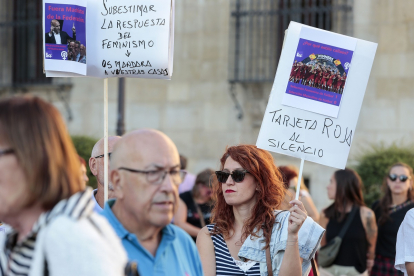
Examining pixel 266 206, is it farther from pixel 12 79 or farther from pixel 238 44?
pixel 12 79

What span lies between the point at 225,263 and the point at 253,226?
0.98ft

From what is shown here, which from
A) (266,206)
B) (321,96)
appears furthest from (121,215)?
(321,96)

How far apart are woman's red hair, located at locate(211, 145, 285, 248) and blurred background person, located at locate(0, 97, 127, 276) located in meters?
1.92

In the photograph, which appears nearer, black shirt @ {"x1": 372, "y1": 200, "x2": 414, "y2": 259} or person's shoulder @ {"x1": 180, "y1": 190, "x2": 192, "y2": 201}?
black shirt @ {"x1": 372, "y1": 200, "x2": 414, "y2": 259}

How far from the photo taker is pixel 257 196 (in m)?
4.07

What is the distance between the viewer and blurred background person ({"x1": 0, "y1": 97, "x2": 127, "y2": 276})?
187 cm

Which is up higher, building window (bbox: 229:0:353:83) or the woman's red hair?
building window (bbox: 229:0:353:83)

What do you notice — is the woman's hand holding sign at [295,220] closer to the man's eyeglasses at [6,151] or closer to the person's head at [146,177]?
the person's head at [146,177]

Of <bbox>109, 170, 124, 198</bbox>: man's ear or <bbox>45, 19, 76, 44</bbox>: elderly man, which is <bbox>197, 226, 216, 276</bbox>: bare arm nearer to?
<bbox>109, 170, 124, 198</bbox>: man's ear

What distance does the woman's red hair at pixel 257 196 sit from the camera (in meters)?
3.91

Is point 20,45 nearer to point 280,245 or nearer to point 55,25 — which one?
point 55,25

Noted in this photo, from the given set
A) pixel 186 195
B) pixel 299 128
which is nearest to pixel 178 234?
pixel 299 128

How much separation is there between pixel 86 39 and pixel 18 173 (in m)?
2.57

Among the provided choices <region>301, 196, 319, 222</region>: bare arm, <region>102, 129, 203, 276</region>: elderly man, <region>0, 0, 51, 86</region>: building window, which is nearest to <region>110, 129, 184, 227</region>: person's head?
<region>102, 129, 203, 276</region>: elderly man
